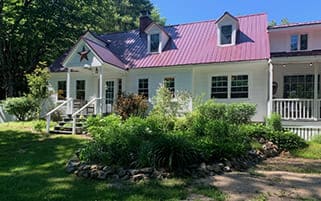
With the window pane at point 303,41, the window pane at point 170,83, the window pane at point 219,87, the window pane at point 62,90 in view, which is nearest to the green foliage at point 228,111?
the window pane at point 219,87

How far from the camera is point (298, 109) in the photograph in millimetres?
15164

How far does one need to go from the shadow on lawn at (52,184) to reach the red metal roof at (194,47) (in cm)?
816

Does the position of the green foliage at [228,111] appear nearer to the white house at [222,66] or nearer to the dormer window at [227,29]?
the white house at [222,66]

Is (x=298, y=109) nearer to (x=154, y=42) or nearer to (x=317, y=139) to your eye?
(x=317, y=139)

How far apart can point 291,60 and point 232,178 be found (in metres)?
9.64

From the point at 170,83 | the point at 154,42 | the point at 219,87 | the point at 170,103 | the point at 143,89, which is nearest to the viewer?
the point at 170,103

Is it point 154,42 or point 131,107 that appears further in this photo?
point 154,42

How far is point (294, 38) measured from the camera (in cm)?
1773

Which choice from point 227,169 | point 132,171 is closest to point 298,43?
point 227,169

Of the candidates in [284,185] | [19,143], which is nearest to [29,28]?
[19,143]

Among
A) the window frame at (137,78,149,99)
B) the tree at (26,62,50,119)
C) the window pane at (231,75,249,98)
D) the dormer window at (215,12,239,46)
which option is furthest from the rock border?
the tree at (26,62,50,119)

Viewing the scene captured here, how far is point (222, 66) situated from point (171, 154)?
10.6 metres

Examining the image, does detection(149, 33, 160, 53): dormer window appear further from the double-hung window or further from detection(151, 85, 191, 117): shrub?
the double-hung window

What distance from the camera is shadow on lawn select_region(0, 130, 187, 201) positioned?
20.6ft
